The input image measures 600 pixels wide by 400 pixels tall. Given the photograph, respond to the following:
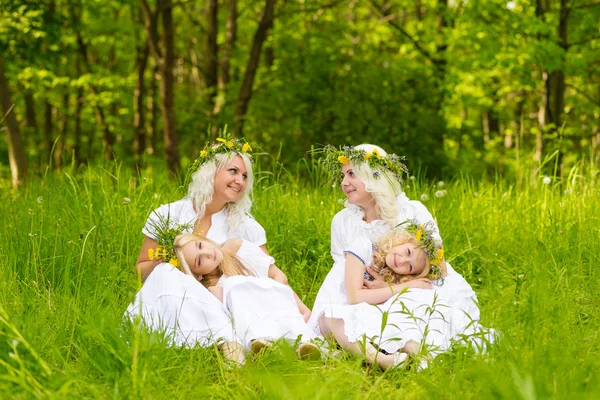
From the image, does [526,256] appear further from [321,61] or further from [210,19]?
[210,19]

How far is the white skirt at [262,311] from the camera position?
3.88 m

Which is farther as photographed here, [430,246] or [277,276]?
[277,276]

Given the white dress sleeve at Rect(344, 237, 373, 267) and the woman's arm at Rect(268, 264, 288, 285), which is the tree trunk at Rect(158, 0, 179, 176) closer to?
the woman's arm at Rect(268, 264, 288, 285)

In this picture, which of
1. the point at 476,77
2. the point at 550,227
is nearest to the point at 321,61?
the point at 476,77

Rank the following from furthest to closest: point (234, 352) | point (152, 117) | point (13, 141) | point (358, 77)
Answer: point (152, 117) < point (358, 77) < point (13, 141) < point (234, 352)

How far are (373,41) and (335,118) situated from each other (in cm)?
622

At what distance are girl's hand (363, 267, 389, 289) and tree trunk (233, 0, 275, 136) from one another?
6830 millimetres

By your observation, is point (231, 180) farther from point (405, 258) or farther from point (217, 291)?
point (405, 258)

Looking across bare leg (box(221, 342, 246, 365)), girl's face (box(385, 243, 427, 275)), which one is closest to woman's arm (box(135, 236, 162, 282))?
bare leg (box(221, 342, 246, 365))

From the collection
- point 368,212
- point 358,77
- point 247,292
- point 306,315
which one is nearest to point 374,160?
point 368,212

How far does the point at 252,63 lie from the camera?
1091 centimetres

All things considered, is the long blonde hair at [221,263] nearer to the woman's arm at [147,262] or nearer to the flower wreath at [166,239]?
the flower wreath at [166,239]

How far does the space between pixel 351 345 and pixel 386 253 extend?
64 centimetres

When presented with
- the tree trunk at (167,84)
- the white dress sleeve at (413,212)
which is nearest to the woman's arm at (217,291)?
the white dress sleeve at (413,212)
